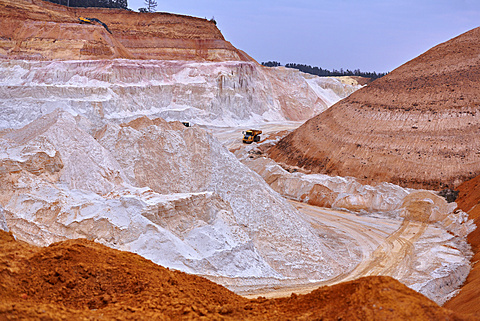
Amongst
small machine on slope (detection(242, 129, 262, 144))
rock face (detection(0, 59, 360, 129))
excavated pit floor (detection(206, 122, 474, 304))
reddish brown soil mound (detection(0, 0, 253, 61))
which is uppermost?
reddish brown soil mound (detection(0, 0, 253, 61))

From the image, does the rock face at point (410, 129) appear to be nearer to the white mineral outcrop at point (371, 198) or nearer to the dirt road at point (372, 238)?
the white mineral outcrop at point (371, 198)

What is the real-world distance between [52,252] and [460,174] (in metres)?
20.6

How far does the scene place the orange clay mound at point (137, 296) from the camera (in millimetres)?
5250

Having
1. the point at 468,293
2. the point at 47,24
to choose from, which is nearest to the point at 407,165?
the point at 468,293

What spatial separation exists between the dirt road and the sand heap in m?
0.52

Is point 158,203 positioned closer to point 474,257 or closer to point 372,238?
point 372,238

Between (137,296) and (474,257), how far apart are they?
13.3m

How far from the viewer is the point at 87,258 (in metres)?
6.79

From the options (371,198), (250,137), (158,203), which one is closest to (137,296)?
(158,203)

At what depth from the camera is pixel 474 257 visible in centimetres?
1506

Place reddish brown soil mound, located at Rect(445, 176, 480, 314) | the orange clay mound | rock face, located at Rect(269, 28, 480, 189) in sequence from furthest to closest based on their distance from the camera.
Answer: rock face, located at Rect(269, 28, 480, 189), reddish brown soil mound, located at Rect(445, 176, 480, 314), the orange clay mound

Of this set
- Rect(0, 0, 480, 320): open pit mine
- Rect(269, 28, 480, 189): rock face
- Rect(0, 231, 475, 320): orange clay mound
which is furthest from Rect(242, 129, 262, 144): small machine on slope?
Rect(0, 231, 475, 320): orange clay mound

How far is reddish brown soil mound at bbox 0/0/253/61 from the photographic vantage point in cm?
3503

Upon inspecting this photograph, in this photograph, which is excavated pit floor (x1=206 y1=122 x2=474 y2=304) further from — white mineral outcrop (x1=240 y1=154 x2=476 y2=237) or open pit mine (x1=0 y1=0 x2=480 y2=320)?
white mineral outcrop (x1=240 y1=154 x2=476 y2=237)
